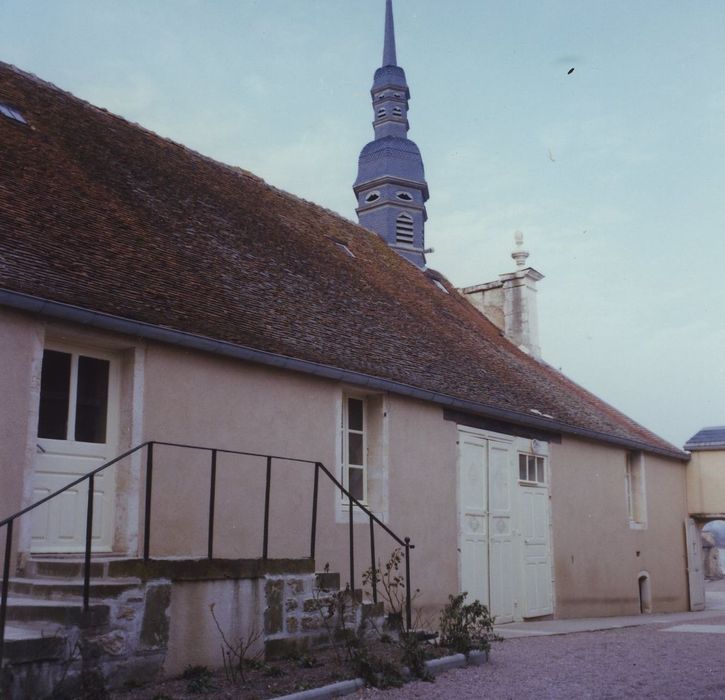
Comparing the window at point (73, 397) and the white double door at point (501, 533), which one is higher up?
the window at point (73, 397)

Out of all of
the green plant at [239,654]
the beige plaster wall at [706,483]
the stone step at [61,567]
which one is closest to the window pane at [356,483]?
the green plant at [239,654]

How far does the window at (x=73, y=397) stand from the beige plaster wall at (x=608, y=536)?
8.37 m

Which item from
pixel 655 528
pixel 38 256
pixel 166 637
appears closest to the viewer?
pixel 166 637

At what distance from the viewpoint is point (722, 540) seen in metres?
64.3

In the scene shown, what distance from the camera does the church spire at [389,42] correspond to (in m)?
24.0

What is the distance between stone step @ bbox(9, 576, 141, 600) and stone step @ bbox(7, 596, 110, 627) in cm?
8

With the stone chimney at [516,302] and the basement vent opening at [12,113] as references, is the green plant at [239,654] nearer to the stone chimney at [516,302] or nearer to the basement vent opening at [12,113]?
the basement vent opening at [12,113]

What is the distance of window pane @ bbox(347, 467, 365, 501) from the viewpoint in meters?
11.0

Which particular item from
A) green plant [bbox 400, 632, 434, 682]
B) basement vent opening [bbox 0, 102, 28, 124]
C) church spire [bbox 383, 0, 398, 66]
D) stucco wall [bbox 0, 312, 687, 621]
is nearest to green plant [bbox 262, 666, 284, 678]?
green plant [bbox 400, 632, 434, 682]

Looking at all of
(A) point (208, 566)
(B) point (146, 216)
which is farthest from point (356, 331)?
(A) point (208, 566)

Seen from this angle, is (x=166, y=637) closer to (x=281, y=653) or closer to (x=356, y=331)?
(x=281, y=653)

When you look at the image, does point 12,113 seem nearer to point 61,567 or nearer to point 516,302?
point 61,567

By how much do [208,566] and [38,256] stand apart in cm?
316

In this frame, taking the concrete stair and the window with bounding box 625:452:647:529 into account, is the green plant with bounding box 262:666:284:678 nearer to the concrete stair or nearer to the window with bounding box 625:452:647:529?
the concrete stair
